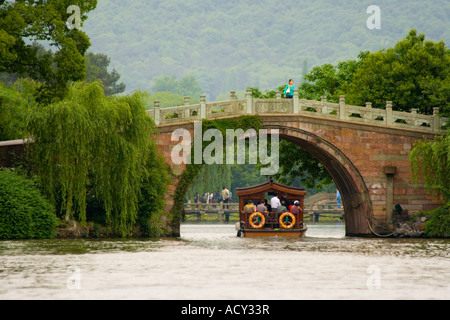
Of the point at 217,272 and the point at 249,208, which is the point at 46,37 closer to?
the point at 249,208

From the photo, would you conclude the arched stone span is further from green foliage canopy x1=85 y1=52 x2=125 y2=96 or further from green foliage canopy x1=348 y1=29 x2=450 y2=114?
green foliage canopy x1=85 y1=52 x2=125 y2=96

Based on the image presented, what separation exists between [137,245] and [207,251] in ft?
6.61

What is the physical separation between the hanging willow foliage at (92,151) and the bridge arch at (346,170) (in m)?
6.09

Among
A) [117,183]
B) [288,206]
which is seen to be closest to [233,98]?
[288,206]

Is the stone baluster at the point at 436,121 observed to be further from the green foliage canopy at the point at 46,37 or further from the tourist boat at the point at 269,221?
the green foliage canopy at the point at 46,37

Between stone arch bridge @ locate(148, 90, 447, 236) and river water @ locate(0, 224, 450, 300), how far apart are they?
7.14 m

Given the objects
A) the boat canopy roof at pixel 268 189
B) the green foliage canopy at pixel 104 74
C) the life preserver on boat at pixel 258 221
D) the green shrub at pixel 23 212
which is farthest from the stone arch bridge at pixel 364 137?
the green foliage canopy at pixel 104 74

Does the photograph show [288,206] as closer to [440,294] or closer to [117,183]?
[117,183]

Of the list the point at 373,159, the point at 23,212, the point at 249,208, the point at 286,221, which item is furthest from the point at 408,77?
the point at 23,212

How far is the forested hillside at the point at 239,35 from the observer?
16312cm

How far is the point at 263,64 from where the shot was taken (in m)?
170

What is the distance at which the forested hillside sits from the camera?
535 feet

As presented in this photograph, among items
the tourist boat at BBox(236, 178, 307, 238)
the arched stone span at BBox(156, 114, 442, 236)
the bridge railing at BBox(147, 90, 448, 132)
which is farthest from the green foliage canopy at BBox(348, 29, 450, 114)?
the tourist boat at BBox(236, 178, 307, 238)
